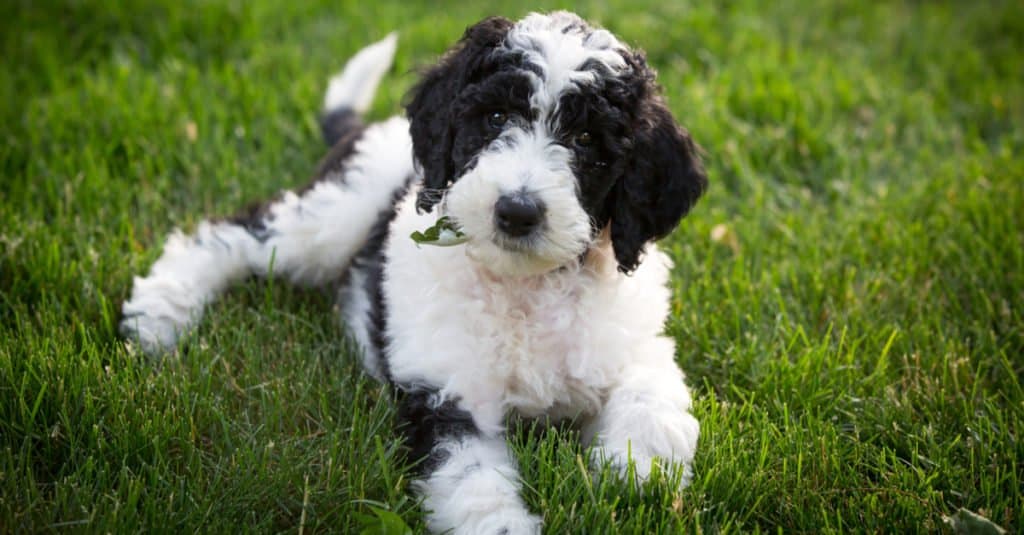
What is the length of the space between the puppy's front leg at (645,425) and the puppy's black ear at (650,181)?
0.38 meters

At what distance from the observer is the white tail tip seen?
15.9 ft

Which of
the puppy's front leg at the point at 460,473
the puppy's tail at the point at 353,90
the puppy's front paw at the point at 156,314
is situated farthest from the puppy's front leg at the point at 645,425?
the puppy's tail at the point at 353,90

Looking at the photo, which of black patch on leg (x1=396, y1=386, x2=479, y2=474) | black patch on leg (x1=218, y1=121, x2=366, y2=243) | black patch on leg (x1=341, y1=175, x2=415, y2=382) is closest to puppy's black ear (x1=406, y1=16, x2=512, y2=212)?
black patch on leg (x1=341, y1=175, x2=415, y2=382)

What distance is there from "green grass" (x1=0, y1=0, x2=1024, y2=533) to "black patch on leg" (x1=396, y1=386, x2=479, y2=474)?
0.11 metres

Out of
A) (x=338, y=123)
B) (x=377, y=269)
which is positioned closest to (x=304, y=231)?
(x=377, y=269)

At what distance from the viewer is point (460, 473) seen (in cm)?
274

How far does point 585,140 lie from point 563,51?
0.27m

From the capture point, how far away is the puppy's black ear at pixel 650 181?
2.97m

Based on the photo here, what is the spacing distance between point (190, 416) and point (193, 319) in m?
0.75

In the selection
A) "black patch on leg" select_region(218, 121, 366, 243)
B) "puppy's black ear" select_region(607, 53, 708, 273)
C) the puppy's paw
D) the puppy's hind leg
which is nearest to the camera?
the puppy's paw

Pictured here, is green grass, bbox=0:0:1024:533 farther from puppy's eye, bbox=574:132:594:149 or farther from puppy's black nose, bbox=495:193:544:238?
puppy's eye, bbox=574:132:594:149

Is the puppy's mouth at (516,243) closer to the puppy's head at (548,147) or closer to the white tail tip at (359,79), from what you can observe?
the puppy's head at (548,147)

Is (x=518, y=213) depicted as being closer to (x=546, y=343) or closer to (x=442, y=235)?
(x=442, y=235)

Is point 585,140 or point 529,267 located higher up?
point 585,140
